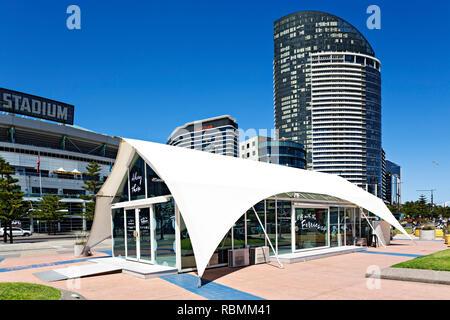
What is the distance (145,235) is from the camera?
13.6 metres

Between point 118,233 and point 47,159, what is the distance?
49.7 m

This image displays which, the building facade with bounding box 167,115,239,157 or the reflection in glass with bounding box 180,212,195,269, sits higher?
the building facade with bounding box 167,115,239,157

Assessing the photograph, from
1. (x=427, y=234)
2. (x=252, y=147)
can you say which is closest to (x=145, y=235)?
(x=427, y=234)

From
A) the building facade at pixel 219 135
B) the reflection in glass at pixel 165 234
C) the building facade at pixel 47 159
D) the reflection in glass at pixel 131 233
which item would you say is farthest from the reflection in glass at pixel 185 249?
the building facade at pixel 219 135

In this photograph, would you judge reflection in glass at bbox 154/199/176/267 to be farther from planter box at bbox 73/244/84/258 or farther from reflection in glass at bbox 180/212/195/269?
planter box at bbox 73/244/84/258

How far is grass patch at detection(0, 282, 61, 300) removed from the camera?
7.65 metres

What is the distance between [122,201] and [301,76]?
495ft

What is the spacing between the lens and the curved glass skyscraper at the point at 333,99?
14350 cm

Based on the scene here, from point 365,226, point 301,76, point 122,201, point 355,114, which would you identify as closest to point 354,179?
point 355,114

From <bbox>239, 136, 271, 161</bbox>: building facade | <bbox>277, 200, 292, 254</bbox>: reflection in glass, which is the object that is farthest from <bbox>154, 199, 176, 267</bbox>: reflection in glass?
<bbox>239, 136, 271, 161</bbox>: building facade

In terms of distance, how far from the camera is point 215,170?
531 inches

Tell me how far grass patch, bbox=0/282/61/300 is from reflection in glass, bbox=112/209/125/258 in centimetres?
648
